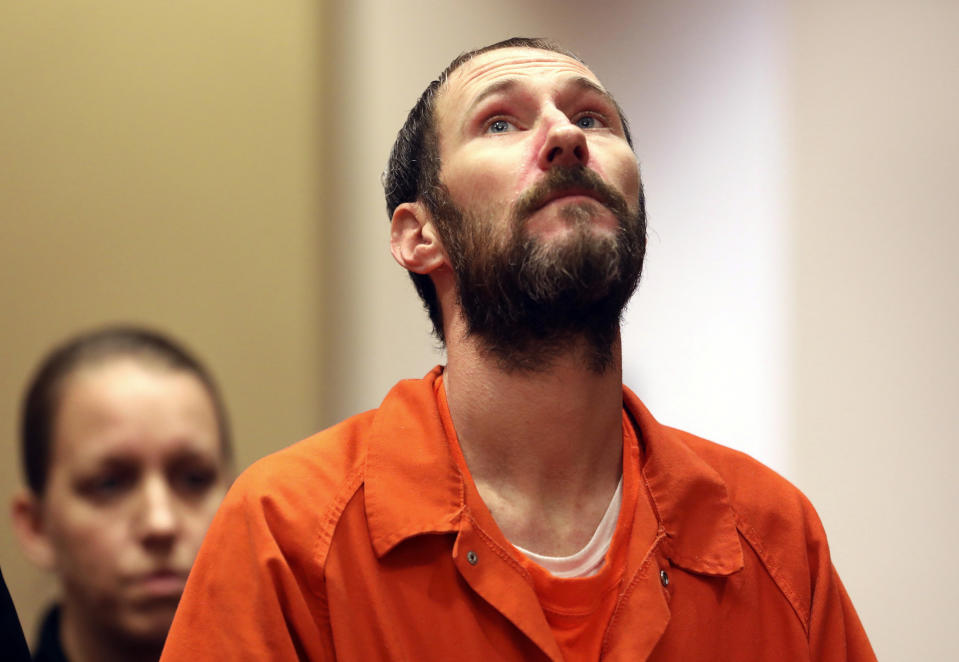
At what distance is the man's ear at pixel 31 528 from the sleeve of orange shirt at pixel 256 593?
23.4 inches

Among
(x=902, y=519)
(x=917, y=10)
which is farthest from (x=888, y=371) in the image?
(x=917, y=10)

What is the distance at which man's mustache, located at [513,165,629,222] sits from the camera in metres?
1.34

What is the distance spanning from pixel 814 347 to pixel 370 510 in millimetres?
1350

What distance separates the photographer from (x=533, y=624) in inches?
46.7

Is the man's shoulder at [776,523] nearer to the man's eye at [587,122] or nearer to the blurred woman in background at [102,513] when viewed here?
the man's eye at [587,122]

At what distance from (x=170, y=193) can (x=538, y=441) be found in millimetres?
907

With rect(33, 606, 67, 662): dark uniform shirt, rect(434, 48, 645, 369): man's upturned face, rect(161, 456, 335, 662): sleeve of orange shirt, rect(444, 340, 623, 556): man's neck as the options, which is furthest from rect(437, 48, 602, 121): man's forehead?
rect(33, 606, 67, 662): dark uniform shirt

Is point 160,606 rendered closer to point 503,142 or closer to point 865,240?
point 503,142

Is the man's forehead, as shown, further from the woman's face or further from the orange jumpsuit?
the woman's face

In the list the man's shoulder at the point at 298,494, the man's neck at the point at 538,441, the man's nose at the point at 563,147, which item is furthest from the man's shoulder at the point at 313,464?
the man's nose at the point at 563,147

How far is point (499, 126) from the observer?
4.77ft

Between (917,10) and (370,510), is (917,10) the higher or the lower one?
the higher one

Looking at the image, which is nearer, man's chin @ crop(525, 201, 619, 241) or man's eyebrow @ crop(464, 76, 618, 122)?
man's chin @ crop(525, 201, 619, 241)

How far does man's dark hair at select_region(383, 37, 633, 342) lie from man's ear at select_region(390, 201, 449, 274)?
22 mm
